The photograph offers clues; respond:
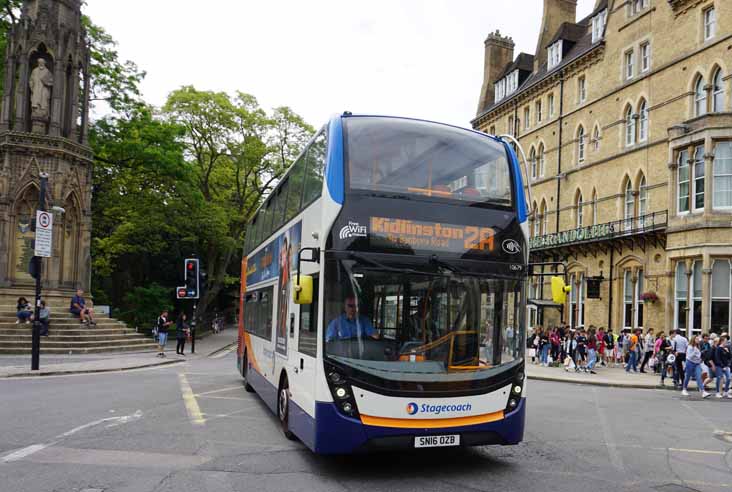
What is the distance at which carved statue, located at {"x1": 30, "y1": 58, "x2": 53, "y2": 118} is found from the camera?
27.0 metres

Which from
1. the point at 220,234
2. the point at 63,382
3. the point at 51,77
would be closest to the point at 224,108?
the point at 220,234

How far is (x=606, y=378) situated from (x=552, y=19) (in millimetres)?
30891

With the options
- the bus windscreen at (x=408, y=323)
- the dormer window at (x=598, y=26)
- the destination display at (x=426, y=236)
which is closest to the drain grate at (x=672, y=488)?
the bus windscreen at (x=408, y=323)

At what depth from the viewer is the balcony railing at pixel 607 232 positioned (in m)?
29.9

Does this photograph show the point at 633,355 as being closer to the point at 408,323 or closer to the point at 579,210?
the point at 579,210

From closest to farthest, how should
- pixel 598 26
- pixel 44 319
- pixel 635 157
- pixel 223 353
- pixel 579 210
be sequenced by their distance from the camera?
1. pixel 44 319
2. pixel 223 353
3. pixel 635 157
4. pixel 598 26
5. pixel 579 210

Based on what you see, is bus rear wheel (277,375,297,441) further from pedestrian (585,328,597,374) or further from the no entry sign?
pedestrian (585,328,597,374)

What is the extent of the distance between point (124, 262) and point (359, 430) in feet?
136

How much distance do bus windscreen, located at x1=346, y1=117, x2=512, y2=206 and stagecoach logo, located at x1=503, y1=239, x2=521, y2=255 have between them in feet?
1.49

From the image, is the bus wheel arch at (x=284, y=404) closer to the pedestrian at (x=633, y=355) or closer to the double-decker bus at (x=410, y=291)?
the double-decker bus at (x=410, y=291)

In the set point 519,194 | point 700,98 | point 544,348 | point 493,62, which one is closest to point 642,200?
point 700,98

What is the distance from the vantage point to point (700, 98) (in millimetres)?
28922

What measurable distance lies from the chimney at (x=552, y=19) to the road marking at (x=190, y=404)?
36.1 metres

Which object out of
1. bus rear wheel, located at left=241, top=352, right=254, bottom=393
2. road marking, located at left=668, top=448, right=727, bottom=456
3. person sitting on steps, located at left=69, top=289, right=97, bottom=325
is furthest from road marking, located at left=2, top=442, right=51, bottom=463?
person sitting on steps, located at left=69, top=289, right=97, bottom=325
